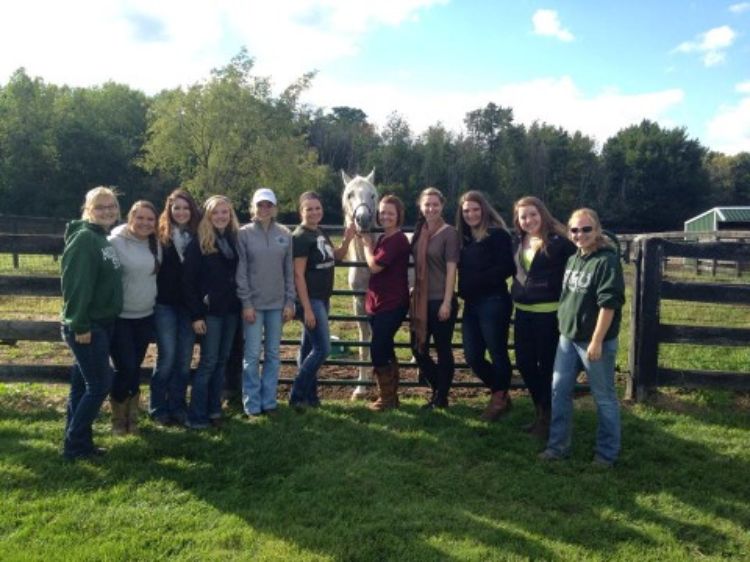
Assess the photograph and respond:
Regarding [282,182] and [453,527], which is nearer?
[453,527]

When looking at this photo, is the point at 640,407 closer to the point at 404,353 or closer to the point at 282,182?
the point at 404,353

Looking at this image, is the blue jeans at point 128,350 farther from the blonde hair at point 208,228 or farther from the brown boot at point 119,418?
the blonde hair at point 208,228

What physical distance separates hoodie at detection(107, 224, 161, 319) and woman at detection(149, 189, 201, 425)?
0.47 ft

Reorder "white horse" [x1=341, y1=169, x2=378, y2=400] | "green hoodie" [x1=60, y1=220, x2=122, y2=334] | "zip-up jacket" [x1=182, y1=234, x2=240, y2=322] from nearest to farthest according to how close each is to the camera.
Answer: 1. "green hoodie" [x1=60, y1=220, x2=122, y2=334]
2. "zip-up jacket" [x1=182, y1=234, x2=240, y2=322]
3. "white horse" [x1=341, y1=169, x2=378, y2=400]

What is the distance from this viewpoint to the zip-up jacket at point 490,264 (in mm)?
4719

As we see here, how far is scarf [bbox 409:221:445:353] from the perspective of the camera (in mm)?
4949

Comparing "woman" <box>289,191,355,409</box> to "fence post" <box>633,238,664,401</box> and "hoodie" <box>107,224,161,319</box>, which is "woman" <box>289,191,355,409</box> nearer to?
"hoodie" <box>107,224,161,319</box>

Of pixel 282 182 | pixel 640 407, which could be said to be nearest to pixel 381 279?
pixel 640 407

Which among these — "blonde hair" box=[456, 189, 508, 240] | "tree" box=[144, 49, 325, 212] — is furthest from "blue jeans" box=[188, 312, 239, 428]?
"tree" box=[144, 49, 325, 212]

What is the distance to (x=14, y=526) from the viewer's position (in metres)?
3.26

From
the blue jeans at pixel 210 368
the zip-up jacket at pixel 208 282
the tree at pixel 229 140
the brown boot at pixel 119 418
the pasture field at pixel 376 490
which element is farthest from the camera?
the tree at pixel 229 140

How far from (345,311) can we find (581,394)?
525 centimetres

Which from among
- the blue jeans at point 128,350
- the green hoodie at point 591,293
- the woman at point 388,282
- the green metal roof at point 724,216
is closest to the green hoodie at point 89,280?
the blue jeans at point 128,350

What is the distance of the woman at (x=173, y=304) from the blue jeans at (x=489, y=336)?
2.35 m
